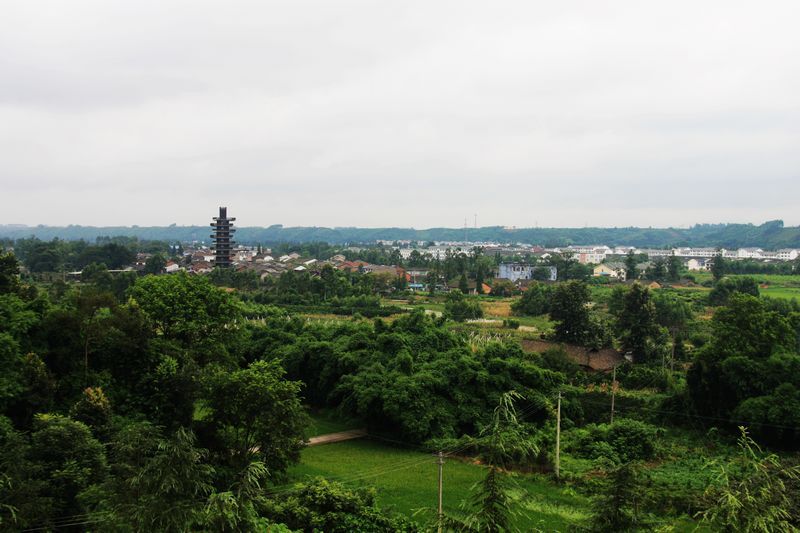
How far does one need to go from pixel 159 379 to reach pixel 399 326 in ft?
31.7

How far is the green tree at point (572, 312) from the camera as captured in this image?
27.0 metres

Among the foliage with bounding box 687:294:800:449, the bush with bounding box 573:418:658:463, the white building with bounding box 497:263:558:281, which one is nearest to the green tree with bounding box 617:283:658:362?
the foliage with bounding box 687:294:800:449

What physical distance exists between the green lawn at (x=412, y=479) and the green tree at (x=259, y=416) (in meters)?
1.74

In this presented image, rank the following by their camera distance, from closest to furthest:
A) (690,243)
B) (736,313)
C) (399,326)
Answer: (736,313), (399,326), (690,243)

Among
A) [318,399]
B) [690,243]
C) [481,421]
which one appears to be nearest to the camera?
[481,421]

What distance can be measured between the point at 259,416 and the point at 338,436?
564cm

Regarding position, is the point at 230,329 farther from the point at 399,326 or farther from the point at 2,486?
the point at 2,486

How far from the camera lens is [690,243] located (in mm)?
172000

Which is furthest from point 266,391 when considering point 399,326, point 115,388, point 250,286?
point 250,286

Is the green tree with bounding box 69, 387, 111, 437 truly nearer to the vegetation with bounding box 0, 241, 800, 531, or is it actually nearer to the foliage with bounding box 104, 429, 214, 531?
the vegetation with bounding box 0, 241, 800, 531

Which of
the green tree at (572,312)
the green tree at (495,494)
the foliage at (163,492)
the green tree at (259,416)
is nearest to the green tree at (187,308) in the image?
A: the green tree at (259,416)

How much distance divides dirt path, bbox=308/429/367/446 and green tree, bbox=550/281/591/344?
13317 millimetres

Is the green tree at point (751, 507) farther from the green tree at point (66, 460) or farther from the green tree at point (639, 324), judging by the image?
the green tree at point (639, 324)

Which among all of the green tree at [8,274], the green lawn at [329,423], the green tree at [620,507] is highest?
the green tree at [8,274]
